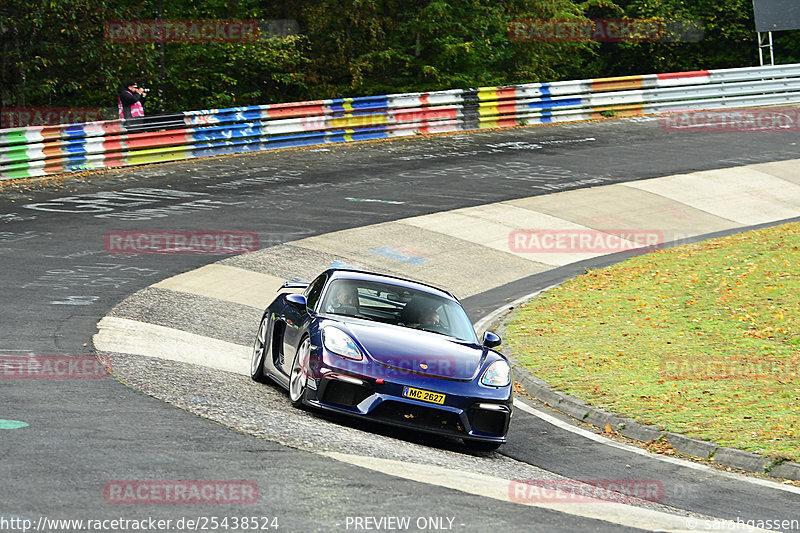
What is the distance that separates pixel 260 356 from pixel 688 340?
6.26m

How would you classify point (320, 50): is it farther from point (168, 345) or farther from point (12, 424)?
point (12, 424)

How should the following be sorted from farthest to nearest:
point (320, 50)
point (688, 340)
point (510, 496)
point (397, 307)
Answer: point (320, 50) → point (688, 340) → point (397, 307) → point (510, 496)

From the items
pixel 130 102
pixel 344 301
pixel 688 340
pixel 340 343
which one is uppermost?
pixel 130 102

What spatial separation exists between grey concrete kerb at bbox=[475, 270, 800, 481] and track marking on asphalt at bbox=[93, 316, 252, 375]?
A: 3459 mm

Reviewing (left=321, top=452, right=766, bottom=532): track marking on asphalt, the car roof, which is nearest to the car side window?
the car roof

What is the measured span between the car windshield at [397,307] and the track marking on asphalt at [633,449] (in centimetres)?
147

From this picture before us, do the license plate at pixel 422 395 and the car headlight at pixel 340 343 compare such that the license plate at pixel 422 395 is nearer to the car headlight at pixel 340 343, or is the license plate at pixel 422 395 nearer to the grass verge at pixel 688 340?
the car headlight at pixel 340 343

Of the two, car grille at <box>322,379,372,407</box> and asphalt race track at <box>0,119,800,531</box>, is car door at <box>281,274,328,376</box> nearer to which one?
asphalt race track at <box>0,119,800,531</box>

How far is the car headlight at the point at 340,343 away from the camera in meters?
9.50

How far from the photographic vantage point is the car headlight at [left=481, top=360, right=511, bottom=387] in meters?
9.67

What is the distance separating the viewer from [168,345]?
1264cm

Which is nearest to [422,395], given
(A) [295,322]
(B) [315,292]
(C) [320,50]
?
(A) [295,322]

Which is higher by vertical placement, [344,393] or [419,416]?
[344,393]

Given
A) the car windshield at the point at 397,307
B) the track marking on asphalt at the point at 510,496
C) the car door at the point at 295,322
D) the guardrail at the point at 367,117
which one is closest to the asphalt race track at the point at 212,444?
the track marking on asphalt at the point at 510,496
